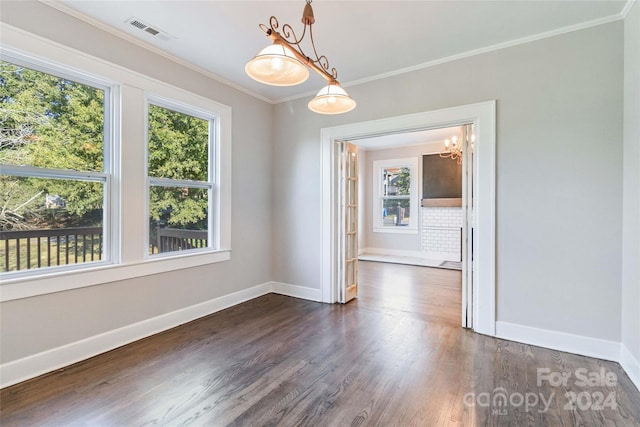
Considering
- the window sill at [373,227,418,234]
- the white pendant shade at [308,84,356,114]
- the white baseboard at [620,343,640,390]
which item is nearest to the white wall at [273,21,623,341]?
the white baseboard at [620,343,640,390]

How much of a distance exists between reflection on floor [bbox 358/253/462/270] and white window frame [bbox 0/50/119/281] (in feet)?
17.5

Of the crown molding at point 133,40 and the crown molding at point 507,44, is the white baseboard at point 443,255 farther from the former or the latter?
the crown molding at point 133,40

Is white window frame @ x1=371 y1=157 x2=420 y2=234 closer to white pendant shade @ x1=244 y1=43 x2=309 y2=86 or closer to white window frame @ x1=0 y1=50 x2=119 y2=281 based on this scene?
white pendant shade @ x1=244 y1=43 x2=309 y2=86

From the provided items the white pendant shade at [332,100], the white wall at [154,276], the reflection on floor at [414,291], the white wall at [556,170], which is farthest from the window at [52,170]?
the white wall at [556,170]

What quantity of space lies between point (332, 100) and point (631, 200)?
239cm

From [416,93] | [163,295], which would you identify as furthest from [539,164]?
[163,295]

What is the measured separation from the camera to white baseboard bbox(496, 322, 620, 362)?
8.09 feet

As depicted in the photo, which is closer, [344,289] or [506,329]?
[506,329]

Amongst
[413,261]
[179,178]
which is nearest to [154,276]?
A: [179,178]

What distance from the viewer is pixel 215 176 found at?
3.67 meters

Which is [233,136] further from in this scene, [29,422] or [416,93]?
[29,422]

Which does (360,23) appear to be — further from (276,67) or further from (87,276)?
(87,276)

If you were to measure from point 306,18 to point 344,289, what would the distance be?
316 cm

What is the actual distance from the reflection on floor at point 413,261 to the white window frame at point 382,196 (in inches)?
28.2
